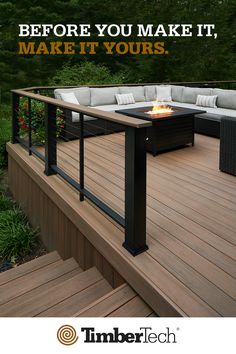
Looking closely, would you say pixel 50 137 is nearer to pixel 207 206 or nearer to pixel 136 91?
pixel 207 206

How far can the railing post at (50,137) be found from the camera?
3.43 meters

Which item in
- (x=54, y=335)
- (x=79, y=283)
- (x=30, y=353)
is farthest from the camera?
(x=79, y=283)

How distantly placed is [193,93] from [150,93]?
1011mm

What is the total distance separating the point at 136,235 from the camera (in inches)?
82.8

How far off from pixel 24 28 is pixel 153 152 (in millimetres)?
9725

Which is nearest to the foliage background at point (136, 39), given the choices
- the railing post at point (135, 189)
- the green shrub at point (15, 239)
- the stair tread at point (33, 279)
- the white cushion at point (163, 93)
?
the white cushion at point (163, 93)

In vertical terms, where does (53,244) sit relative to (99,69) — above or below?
below

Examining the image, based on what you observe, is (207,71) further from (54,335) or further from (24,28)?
(54,335)

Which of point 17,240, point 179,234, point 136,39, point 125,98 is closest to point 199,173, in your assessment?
point 179,234

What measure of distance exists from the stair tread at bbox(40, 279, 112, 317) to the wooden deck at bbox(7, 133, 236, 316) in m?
0.23

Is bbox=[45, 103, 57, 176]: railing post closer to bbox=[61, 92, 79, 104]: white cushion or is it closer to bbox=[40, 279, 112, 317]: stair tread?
bbox=[40, 279, 112, 317]: stair tread

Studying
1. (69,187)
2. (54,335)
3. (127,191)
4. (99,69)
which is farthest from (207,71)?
(54,335)

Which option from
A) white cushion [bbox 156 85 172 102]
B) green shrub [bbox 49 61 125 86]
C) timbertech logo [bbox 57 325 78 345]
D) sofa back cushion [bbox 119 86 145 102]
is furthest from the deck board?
green shrub [bbox 49 61 125 86]

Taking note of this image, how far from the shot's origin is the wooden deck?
1.76 m
